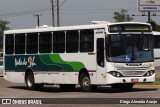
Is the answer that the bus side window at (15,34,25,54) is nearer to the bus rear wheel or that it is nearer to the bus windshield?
the bus rear wheel

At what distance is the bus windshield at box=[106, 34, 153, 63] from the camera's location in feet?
86.0

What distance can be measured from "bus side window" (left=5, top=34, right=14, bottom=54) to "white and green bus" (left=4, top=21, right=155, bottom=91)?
101 centimetres

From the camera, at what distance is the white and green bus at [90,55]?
26266 mm

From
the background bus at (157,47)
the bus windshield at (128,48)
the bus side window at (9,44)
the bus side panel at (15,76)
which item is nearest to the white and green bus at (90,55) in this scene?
the bus windshield at (128,48)

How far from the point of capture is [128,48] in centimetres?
2644

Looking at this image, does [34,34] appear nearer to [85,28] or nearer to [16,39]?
[16,39]

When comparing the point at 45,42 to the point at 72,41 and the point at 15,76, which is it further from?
the point at 15,76

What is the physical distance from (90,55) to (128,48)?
5.62 ft

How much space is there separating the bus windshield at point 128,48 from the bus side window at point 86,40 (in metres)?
1.03

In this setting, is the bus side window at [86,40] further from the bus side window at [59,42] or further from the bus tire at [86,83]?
the bus side window at [59,42]

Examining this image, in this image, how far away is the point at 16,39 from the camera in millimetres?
31812

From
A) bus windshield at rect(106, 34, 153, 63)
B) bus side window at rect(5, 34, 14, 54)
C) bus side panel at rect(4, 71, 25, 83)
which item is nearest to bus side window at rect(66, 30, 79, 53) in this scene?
bus windshield at rect(106, 34, 153, 63)

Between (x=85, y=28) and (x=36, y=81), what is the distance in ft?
14.9

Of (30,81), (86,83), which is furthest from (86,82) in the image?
(30,81)
